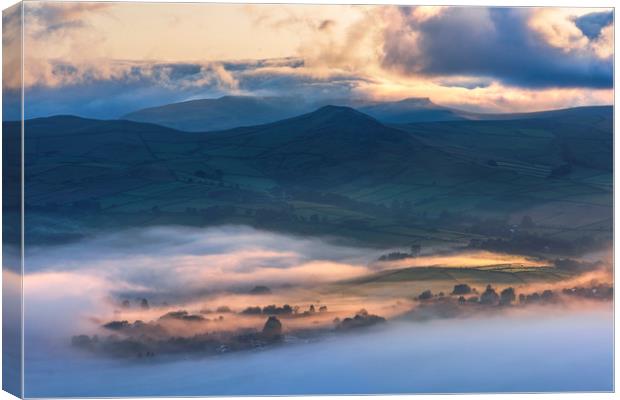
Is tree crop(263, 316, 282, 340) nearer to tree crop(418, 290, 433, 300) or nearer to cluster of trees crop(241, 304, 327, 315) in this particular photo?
cluster of trees crop(241, 304, 327, 315)

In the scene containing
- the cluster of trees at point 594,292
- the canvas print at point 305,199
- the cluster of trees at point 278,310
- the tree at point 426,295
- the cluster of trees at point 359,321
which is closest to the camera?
the canvas print at point 305,199

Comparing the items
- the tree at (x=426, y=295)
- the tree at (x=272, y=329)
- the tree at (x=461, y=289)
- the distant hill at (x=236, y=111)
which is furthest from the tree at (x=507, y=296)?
the tree at (x=272, y=329)

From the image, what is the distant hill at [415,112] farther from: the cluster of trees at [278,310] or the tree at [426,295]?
the cluster of trees at [278,310]

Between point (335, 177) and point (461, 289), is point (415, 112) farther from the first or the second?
point (461, 289)

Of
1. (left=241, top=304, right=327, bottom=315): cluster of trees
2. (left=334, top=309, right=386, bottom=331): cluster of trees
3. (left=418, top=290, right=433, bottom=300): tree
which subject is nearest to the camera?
(left=241, top=304, right=327, bottom=315): cluster of trees

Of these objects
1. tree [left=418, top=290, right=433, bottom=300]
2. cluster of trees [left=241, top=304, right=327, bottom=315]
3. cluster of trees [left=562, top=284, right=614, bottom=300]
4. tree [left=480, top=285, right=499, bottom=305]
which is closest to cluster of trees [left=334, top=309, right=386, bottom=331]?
cluster of trees [left=241, top=304, right=327, bottom=315]

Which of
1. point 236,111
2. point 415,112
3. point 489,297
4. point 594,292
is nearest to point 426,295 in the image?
point 489,297
